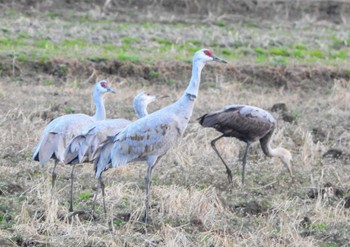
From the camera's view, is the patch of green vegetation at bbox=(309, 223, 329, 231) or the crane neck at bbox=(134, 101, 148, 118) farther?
the crane neck at bbox=(134, 101, 148, 118)

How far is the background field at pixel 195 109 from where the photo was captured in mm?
8562

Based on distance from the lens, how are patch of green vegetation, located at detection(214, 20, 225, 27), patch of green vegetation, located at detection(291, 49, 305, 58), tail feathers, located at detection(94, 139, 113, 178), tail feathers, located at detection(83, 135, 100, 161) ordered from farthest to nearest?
patch of green vegetation, located at detection(214, 20, 225, 27) < patch of green vegetation, located at detection(291, 49, 305, 58) < tail feathers, located at detection(83, 135, 100, 161) < tail feathers, located at detection(94, 139, 113, 178)

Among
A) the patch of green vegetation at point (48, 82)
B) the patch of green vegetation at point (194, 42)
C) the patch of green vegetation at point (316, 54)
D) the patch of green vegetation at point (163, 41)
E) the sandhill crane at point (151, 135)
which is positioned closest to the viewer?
the sandhill crane at point (151, 135)

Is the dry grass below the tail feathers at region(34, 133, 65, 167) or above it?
below

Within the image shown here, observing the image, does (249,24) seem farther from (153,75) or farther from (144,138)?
(144,138)

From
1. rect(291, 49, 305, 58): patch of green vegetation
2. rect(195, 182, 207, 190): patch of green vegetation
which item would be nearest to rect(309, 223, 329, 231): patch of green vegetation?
rect(195, 182, 207, 190): patch of green vegetation

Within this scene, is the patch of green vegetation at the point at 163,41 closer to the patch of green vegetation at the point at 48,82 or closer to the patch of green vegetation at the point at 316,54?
the patch of green vegetation at the point at 316,54

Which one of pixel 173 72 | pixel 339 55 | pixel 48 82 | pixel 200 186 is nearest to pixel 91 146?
pixel 200 186

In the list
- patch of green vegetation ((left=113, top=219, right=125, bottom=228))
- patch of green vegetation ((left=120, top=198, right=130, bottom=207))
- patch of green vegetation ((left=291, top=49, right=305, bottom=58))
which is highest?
patch of green vegetation ((left=113, top=219, right=125, bottom=228))

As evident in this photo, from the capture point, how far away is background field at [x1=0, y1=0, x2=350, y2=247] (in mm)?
8562

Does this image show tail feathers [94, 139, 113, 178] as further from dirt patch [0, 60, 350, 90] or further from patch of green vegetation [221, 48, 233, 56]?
patch of green vegetation [221, 48, 233, 56]

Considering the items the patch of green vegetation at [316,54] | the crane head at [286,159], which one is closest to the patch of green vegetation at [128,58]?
the patch of green vegetation at [316,54]

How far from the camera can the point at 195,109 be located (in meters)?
14.7

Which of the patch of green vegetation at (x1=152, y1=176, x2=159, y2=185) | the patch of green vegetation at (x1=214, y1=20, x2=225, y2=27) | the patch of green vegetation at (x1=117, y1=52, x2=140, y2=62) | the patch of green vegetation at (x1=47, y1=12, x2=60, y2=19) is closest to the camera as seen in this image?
the patch of green vegetation at (x1=152, y1=176, x2=159, y2=185)
